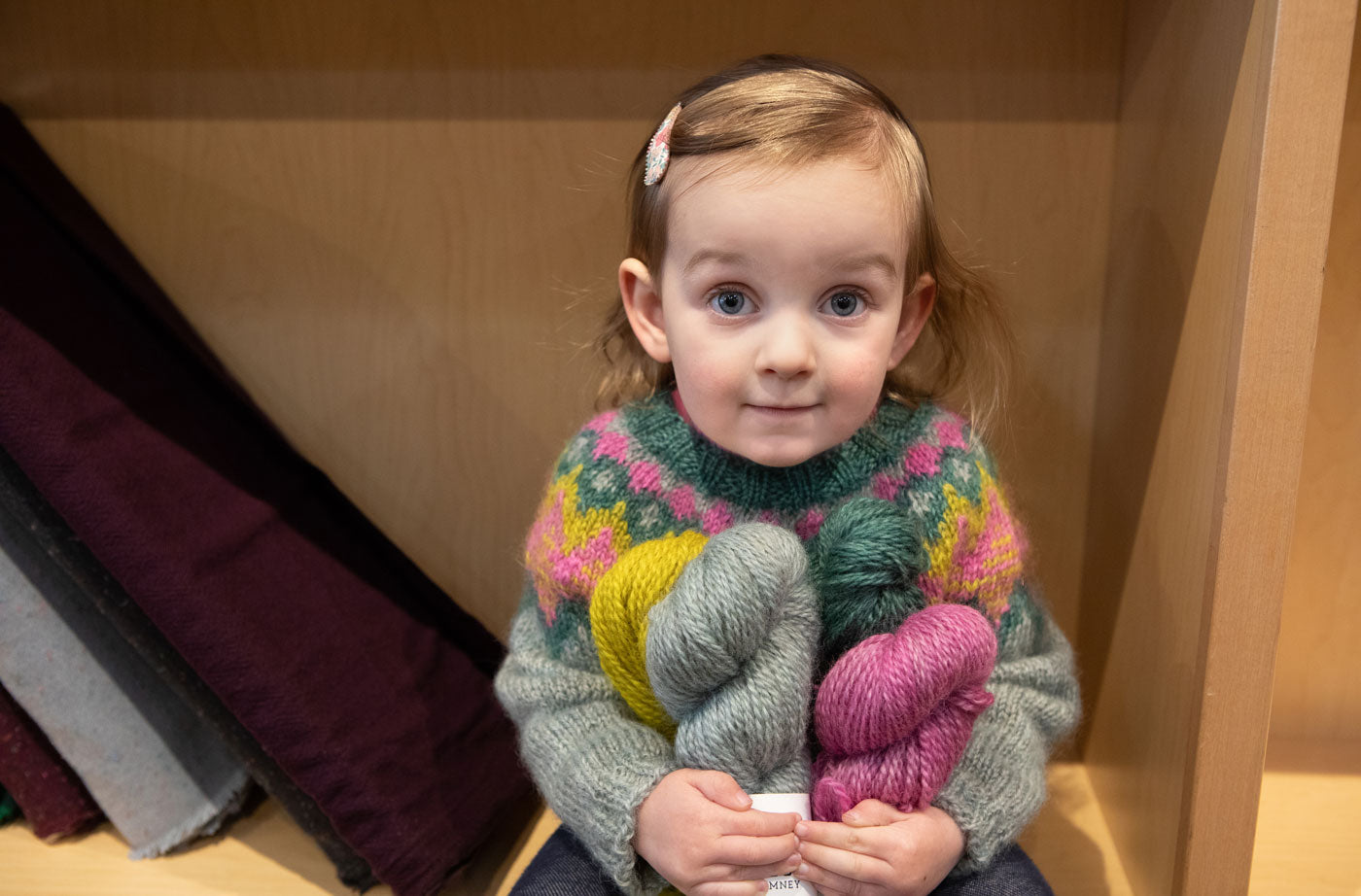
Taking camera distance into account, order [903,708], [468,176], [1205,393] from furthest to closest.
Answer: [468,176] < [1205,393] < [903,708]

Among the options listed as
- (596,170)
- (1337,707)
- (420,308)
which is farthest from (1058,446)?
(420,308)

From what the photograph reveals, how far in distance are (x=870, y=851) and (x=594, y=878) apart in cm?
21

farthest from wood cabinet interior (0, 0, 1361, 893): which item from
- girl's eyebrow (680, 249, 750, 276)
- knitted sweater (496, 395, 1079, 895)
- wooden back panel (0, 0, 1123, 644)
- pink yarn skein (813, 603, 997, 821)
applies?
girl's eyebrow (680, 249, 750, 276)

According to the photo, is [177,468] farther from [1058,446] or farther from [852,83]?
[1058,446]

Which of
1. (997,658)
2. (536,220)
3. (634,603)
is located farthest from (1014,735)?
(536,220)

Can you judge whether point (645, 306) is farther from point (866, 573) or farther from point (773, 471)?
point (866, 573)

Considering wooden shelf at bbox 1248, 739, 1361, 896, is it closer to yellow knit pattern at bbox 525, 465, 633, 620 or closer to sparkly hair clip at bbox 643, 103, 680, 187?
yellow knit pattern at bbox 525, 465, 633, 620

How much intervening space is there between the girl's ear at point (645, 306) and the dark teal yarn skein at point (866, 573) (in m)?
0.18

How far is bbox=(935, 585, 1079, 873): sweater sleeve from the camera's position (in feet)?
2.26

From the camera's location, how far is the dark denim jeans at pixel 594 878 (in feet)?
2.32

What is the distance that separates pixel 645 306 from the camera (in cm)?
76

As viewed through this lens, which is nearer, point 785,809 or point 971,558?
point 785,809

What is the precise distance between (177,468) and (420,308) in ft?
0.85

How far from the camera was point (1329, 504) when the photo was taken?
0.99m
